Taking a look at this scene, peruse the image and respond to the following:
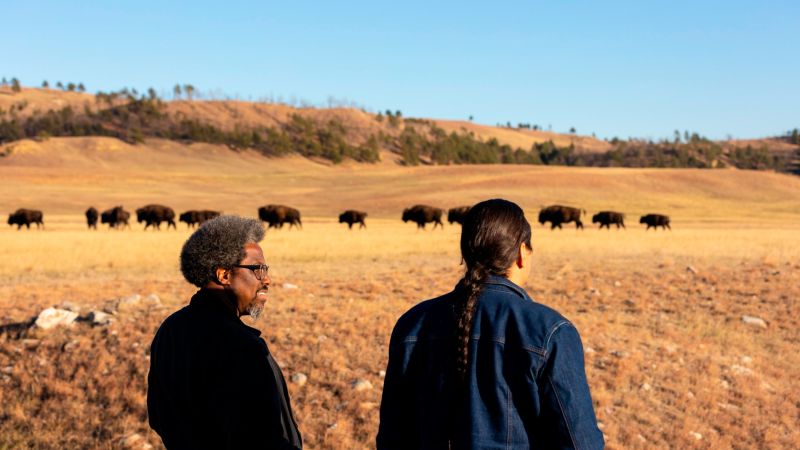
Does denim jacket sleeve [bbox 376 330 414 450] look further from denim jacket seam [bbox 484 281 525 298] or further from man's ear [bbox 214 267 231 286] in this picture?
man's ear [bbox 214 267 231 286]

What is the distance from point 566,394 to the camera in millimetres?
2777

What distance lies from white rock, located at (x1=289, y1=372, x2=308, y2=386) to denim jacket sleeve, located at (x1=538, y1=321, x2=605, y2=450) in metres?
6.24

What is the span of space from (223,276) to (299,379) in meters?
5.53

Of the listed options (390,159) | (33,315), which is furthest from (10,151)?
(33,315)

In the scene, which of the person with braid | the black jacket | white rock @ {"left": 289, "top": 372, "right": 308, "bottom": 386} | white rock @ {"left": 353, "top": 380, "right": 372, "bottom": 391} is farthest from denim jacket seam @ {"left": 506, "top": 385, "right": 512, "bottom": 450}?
white rock @ {"left": 289, "top": 372, "right": 308, "bottom": 386}

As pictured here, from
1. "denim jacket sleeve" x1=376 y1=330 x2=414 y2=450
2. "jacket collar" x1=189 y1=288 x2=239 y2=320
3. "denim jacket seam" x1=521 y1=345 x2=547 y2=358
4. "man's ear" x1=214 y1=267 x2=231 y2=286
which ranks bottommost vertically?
"denim jacket sleeve" x1=376 y1=330 x2=414 y2=450

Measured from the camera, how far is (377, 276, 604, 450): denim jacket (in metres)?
2.80

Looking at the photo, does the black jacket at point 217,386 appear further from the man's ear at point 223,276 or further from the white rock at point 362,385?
the white rock at point 362,385

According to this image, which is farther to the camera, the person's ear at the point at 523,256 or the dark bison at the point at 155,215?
the dark bison at the point at 155,215

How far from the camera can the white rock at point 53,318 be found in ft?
34.4

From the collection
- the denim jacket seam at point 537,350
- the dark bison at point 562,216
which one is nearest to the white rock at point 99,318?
the denim jacket seam at point 537,350

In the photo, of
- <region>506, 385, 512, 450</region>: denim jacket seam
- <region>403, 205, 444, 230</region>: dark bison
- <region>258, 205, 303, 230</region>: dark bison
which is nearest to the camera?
<region>506, 385, 512, 450</region>: denim jacket seam

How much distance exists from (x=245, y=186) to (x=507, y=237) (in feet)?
261

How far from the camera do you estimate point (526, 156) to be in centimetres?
15738
